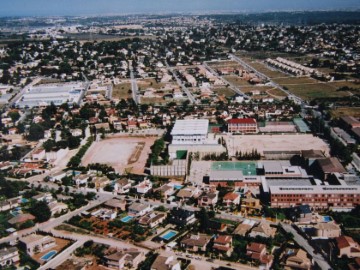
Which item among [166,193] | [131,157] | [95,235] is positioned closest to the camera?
[95,235]

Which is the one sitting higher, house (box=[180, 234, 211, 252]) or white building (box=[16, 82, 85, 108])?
house (box=[180, 234, 211, 252])

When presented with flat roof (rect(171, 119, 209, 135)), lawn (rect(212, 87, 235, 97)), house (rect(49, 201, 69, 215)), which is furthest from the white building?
house (rect(49, 201, 69, 215))

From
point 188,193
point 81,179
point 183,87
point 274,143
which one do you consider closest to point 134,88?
point 183,87

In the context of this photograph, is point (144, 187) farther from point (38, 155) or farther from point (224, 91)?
point (224, 91)

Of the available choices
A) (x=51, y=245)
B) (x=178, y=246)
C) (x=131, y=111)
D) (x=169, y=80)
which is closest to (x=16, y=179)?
(x=51, y=245)

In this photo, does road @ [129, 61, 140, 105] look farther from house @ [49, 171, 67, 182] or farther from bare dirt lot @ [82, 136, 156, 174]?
house @ [49, 171, 67, 182]

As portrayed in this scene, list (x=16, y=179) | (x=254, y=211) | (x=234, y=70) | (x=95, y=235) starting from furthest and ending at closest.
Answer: (x=234, y=70)
(x=16, y=179)
(x=254, y=211)
(x=95, y=235)

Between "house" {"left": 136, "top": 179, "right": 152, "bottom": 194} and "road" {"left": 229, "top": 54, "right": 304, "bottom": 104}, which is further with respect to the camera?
"road" {"left": 229, "top": 54, "right": 304, "bottom": 104}

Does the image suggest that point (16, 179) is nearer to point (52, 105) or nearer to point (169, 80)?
point (52, 105)
